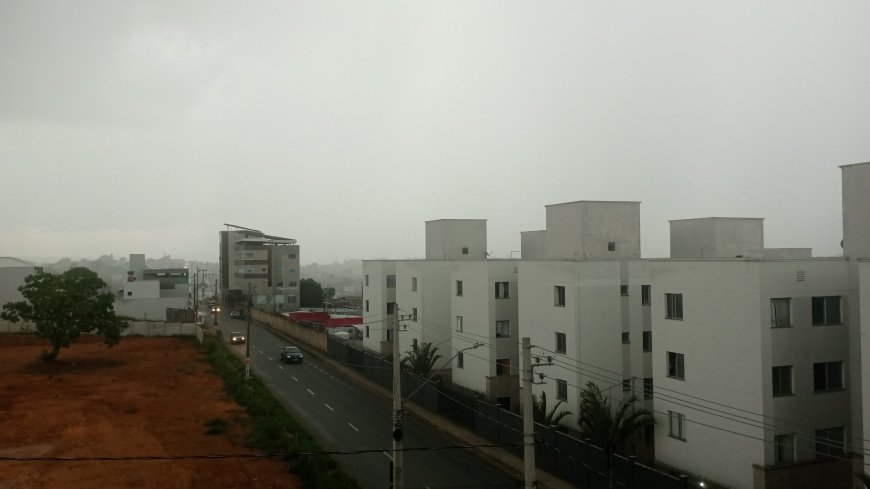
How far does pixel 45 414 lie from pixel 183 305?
45.0m

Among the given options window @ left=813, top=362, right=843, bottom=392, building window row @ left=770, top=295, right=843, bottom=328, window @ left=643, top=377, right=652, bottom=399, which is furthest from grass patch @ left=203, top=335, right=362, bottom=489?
window @ left=813, top=362, right=843, bottom=392

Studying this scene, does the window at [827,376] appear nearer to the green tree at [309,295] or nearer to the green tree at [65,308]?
the green tree at [65,308]

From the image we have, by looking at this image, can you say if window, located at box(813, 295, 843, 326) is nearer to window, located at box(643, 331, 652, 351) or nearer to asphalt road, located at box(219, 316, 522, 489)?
window, located at box(643, 331, 652, 351)

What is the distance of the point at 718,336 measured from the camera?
741 inches

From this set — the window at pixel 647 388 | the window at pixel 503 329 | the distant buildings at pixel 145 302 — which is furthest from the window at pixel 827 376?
the distant buildings at pixel 145 302

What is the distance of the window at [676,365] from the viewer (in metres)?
20.1

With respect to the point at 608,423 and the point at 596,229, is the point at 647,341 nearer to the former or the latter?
the point at 596,229

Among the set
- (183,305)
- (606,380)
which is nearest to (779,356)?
(606,380)

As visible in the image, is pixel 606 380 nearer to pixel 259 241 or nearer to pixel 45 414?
pixel 45 414

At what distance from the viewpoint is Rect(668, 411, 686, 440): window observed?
19766mm

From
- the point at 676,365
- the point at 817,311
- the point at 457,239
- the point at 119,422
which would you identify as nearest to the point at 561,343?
the point at 676,365

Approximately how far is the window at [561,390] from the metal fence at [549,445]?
231 centimetres

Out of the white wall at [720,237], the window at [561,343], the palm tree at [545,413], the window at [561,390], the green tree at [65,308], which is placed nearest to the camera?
the palm tree at [545,413]

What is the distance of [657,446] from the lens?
20.8m
